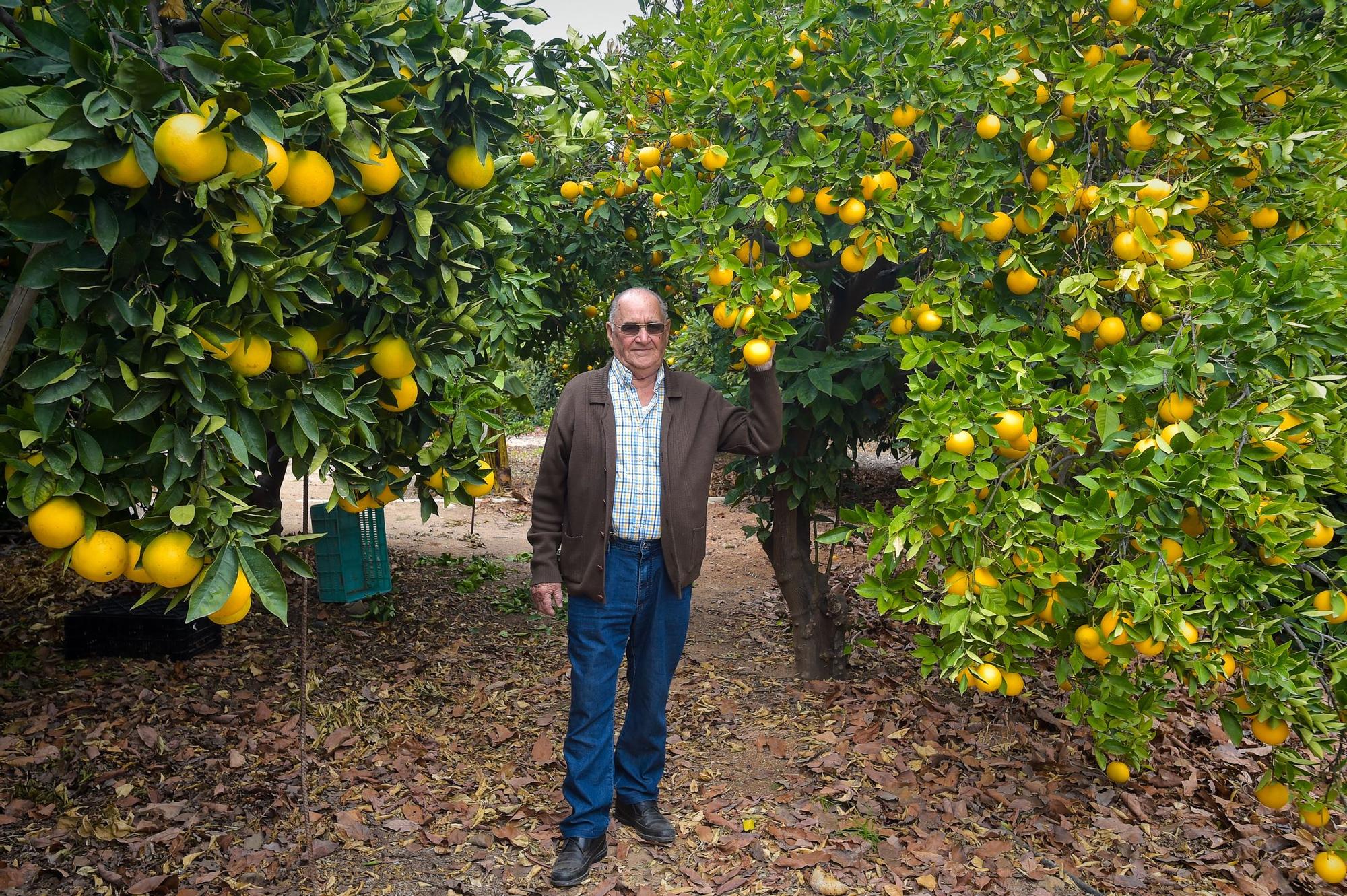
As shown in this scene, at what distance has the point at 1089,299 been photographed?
2.33m

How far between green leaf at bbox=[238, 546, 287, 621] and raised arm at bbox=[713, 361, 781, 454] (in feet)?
5.43

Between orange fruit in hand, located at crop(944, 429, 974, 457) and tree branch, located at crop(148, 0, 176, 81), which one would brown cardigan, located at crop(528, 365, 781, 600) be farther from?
tree branch, located at crop(148, 0, 176, 81)

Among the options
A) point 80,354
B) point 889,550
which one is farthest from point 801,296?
point 80,354

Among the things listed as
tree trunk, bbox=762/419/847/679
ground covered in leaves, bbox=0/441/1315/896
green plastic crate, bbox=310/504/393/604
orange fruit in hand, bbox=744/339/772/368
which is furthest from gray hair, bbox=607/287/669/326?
green plastic crate, bbox=310/504/393/604

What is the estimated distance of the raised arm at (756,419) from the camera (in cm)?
281

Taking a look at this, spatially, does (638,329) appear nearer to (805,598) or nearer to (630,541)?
(630,541)

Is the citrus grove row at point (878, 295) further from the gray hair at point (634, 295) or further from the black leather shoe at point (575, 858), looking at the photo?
the black leather shoe at point (575, 858)

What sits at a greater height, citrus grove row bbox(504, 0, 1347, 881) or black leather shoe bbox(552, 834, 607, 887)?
citrus grove row bbox(504, 0, 1347, 881)

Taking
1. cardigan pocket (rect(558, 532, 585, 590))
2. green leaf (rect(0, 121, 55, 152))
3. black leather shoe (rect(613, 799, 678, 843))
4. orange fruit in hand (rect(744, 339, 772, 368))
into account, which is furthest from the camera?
black leather shoe (rect(613, 799, 678, 843))

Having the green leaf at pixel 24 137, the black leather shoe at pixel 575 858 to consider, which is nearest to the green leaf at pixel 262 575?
the green leaf at pixel 24 137

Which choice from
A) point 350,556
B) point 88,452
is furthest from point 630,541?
point 350,556

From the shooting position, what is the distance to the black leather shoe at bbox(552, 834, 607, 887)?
2809mm

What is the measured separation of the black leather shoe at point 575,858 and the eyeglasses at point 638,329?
5.53 ft

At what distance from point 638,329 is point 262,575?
159 cm
